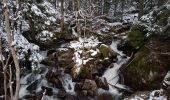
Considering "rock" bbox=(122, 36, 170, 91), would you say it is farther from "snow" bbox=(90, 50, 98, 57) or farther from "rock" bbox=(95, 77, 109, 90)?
"snow" bbox=(90, 50, 98, 57)

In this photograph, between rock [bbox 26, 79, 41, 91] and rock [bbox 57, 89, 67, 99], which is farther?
rock [bbox 26, 79, 41, 91]

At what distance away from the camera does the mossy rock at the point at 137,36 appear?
19.6m

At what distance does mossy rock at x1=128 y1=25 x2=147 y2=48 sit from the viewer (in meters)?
19.6

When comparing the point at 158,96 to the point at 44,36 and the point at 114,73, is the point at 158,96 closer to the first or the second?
the point at 114,73

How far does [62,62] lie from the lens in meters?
18.6

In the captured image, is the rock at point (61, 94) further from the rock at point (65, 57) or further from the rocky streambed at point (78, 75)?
the rock at point (65, 57)

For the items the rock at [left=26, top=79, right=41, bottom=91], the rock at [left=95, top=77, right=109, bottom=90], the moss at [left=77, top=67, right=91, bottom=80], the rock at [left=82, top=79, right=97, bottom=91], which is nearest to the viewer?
the rock at [left=82, top=79, right=97, bottom=91]

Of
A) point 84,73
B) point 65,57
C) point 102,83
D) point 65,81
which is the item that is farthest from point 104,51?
point 65,81

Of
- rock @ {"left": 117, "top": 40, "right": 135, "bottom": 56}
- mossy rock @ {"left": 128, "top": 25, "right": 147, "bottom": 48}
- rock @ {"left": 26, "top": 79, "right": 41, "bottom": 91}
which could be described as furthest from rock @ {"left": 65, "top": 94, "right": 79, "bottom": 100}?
mossy rock @ {"left": 128, "top": 25, "right": 147, "bottom": 48}

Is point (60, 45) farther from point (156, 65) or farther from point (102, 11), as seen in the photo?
point (102, 11)

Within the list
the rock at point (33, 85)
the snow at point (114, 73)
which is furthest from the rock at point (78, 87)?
the rock at point (33, 85)

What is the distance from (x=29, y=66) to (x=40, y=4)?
16.7ft

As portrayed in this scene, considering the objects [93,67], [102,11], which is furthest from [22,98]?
[102,11]

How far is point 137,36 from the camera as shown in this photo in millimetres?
19922
